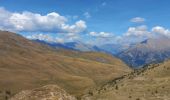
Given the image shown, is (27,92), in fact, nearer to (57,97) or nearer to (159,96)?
(57,97)

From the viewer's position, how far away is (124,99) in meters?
62.1

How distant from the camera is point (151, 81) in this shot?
263ft

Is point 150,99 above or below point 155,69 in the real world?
below

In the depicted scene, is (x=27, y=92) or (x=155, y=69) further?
(x=155, y=69)

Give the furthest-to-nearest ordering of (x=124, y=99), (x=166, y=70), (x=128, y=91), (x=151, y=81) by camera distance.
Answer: (x=166, y=70)
(x=151, y=81)
(x=128, y=91)
(x=124, y=99)

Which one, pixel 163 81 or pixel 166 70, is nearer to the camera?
pixel 163 81

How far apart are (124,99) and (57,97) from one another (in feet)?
131

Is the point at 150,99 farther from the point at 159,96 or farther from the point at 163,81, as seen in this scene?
the point at 163,81

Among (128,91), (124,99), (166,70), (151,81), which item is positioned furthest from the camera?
(166,70)

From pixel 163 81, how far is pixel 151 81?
5.16 meters

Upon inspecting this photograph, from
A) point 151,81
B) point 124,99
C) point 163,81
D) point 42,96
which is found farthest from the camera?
point 151,81

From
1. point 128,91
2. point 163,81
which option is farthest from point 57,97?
point 163,81

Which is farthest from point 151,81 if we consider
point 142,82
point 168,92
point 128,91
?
point 168,92

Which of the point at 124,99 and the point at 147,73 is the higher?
the point at 147,73
